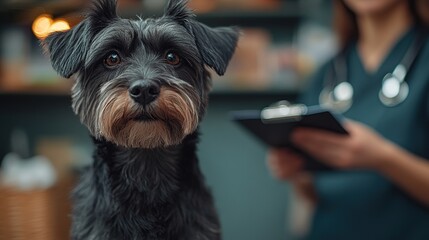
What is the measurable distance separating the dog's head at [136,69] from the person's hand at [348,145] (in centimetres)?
68

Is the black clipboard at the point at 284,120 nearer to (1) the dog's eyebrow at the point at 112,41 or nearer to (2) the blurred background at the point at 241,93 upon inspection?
(1) the dog's eyebrow at the point at 112,41

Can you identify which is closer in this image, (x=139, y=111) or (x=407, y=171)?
(x=139, y=111)

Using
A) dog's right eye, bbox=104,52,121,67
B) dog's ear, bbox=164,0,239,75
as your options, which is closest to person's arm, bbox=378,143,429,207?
dog's ear, bbox=164,0,239,75

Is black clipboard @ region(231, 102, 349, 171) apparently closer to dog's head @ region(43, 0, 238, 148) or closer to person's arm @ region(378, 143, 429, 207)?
person's arm @ region(378, 143, 429, 207)

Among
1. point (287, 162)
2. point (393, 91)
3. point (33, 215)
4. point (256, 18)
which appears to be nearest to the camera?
point (33, 215)

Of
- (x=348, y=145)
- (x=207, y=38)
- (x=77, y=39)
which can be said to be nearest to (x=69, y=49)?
(x=77, y=39)

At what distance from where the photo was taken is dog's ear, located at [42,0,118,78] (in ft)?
1.84

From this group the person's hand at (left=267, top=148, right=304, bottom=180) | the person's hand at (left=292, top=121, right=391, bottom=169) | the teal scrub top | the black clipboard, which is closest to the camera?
the black clipboard

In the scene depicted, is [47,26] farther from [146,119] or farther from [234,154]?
[234,154]

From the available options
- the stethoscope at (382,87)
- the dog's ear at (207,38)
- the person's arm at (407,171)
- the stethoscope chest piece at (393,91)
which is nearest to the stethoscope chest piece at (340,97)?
the stethoscope at (382,87)

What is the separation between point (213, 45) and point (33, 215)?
0.31m

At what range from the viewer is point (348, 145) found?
4.20ft

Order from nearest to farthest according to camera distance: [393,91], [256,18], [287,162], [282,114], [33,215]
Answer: [33,215], [282,114], [393,91], [287,162], [256,18]

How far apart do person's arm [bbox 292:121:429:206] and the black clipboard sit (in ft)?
0.14
